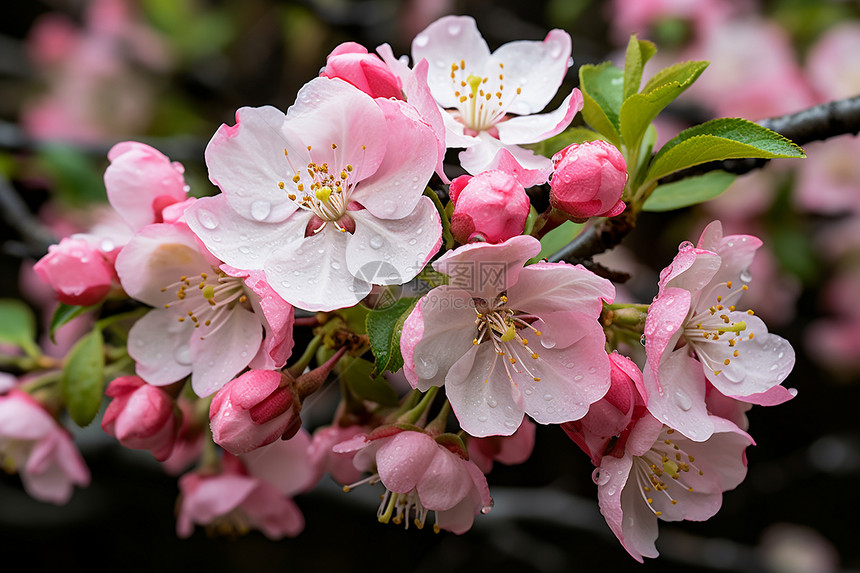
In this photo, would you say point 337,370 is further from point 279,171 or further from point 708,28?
point 708,28

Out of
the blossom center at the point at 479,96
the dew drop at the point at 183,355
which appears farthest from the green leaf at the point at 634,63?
the dew drop at the point at 183,355

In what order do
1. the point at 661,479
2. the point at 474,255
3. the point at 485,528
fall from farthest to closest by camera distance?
1. the point at 485,528
2. the point at 661,479
3. the point at 474,255

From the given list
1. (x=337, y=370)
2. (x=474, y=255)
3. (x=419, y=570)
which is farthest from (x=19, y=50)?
(x=474, y=255)

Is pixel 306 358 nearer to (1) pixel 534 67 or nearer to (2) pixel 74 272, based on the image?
(2) pixel 74 272

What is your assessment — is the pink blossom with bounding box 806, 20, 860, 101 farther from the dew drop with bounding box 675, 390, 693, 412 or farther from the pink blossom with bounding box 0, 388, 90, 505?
the pink blossom with bounding box 0, 388, 90, 505

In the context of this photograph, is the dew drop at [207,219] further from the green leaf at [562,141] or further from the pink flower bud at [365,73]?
the green leaf at [562,141]

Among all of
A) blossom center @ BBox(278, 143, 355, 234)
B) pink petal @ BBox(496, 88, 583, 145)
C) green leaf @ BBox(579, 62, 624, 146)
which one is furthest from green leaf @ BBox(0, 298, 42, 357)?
green leaf @ BBox(579, 62, 624, 146)
